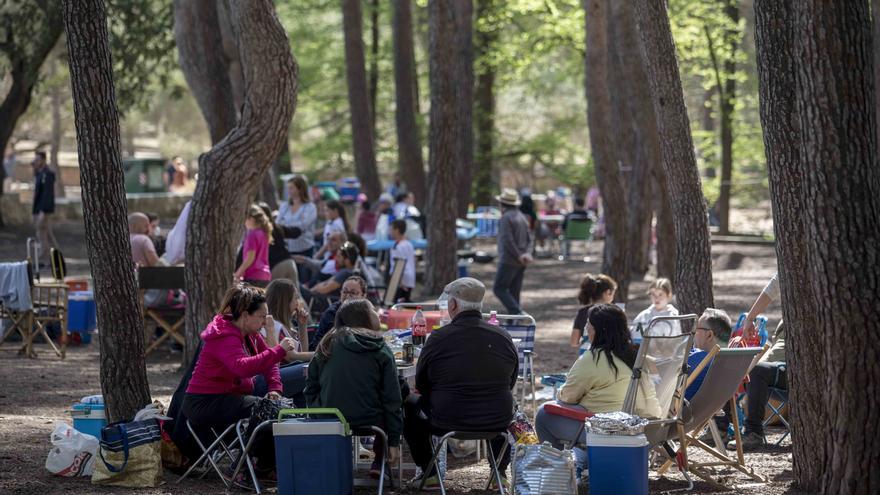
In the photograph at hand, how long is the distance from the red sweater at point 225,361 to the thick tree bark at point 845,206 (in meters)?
3.31

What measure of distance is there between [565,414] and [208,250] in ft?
15.3

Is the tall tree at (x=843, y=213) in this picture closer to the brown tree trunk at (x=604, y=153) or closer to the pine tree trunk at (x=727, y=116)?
the brown tree trunk at (x=604, y=153)

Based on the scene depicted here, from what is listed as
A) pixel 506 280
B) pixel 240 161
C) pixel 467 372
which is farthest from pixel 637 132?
pixel 467 372

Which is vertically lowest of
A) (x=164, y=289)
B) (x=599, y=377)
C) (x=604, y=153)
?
(x=599, y=377)

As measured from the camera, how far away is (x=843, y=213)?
23.1 feet

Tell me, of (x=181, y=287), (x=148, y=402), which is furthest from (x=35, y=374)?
(x=148, y=402)

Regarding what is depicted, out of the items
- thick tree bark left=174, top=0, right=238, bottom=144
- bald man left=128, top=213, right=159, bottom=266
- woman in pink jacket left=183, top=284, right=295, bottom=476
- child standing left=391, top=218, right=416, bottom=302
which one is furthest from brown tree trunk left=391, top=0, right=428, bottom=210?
woman in pink jacket left=183, top=284, right=295, bottom=476

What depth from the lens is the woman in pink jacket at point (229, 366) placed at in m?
7.82

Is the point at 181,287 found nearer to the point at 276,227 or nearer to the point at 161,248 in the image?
the point at 276,227

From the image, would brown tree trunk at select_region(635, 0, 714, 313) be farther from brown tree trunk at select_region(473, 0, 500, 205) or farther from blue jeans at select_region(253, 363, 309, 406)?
brown tree trunk at select_region(473, 0, 500, 205)

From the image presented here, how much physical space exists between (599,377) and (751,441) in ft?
7.96

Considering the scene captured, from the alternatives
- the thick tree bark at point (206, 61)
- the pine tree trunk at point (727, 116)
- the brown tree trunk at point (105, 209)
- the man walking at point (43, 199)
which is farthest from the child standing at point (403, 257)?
the pine tree trunk at point (727, 116)

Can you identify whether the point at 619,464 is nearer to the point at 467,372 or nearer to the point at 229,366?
the point at 467,372

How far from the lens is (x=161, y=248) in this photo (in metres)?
15.5
